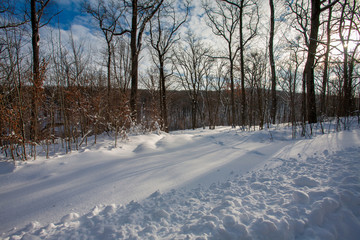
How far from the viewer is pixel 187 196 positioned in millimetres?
1861

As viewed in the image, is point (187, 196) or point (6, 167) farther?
point (6, 167)

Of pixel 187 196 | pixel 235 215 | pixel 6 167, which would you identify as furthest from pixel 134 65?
pixel 235 215

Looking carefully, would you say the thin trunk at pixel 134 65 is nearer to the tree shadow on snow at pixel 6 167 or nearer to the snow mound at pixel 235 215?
the tree shadow on snow at pixel 6 167

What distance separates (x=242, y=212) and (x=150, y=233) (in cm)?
90

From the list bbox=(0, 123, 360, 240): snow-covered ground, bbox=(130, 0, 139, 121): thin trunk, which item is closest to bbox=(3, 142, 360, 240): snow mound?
bbox=(0, 123, 360, 240): snow-covered ground

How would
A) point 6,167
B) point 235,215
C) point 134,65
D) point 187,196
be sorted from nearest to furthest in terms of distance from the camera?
point 235,215, point 187,196, point 6,167, point 134,65

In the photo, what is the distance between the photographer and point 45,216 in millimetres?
1594

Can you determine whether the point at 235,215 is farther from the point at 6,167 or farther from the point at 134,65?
the point at 134,65

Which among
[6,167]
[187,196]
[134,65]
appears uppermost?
[134,65]

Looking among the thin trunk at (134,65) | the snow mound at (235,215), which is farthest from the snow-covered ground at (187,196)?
the thin trunk at (134,65)

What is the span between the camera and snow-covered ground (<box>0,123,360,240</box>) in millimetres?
1300

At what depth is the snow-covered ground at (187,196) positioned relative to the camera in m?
1.30

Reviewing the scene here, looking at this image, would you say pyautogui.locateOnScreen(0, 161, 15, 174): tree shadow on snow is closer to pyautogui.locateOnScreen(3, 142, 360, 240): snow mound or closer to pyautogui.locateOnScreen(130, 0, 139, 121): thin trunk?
pyautogui.locateOnScreen(3, 142, 360, 240): snow mound

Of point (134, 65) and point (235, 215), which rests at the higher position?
point (134, 65)
